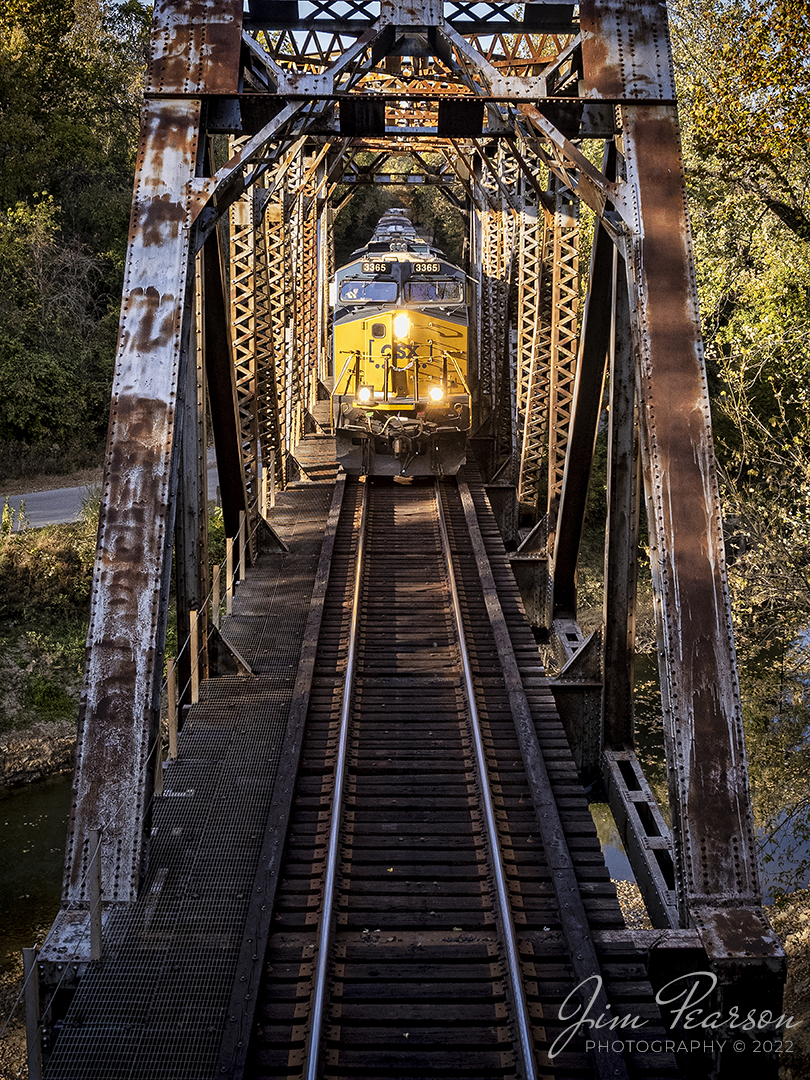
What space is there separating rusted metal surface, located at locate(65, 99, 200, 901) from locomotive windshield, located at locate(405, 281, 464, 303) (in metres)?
10.2

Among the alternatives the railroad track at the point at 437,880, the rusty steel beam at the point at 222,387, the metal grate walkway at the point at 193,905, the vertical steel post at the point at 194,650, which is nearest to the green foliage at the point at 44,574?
the rusty steel beam at the point at 222,387

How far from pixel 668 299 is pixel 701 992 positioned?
4209 mm

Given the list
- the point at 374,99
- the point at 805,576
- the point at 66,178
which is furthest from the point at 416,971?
the point at 66,178

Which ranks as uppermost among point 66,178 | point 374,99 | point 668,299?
point 66,178

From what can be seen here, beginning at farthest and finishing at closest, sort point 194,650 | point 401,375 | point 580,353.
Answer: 1. point 401,375
2. point 194,650
3. point 580,353

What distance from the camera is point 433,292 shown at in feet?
52.6

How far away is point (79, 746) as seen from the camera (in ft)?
17.6

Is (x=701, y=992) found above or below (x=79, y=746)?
below

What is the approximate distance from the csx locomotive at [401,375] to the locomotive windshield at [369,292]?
18mm

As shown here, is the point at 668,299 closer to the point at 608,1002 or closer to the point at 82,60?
the point at 608,1002

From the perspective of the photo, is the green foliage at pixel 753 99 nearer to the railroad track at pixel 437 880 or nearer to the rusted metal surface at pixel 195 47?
the railroad track at pixel 437 880

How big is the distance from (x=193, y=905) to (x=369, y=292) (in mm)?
12373

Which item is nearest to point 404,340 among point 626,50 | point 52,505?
point 52,505

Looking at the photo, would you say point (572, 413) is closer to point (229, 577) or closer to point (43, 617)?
point (229, 577)
